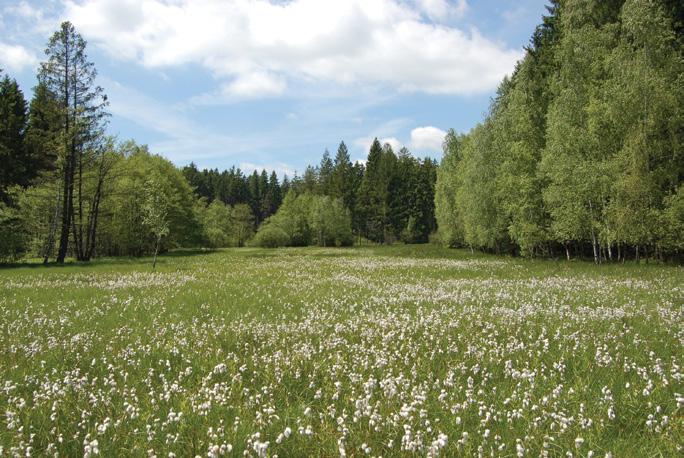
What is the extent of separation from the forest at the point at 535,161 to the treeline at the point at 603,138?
109mm

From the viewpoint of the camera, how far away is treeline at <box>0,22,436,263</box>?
35688mm

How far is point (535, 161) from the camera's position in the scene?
37.6 meters

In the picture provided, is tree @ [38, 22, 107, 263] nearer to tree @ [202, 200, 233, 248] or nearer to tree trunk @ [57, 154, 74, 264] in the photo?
tree trunk @ [57, 154, 74, 264]

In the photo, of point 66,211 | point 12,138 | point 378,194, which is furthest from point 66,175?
point 378,194

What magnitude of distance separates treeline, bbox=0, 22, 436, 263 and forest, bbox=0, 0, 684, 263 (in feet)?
0.64

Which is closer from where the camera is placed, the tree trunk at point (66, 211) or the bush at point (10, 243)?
the bush at point (10, 243)

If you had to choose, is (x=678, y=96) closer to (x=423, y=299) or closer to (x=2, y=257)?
(x=423, y=299)

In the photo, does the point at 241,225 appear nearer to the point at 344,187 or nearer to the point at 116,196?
the point at 344,187

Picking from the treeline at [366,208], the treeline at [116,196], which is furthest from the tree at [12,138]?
the treeline at [366,208]

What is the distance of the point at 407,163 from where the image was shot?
117 meters

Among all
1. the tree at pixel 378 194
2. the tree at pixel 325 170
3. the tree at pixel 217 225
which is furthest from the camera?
the tree at pixel 325 170

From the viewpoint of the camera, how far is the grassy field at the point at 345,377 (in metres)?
4.40

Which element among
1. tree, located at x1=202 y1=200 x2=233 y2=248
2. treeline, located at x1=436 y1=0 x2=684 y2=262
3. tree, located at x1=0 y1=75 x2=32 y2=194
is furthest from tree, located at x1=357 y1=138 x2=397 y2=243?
tree, located at x1=0 y1=75 x2=32 y2=194

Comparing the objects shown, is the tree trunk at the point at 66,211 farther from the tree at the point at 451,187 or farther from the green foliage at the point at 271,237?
the green foliage at the point at 271,237
